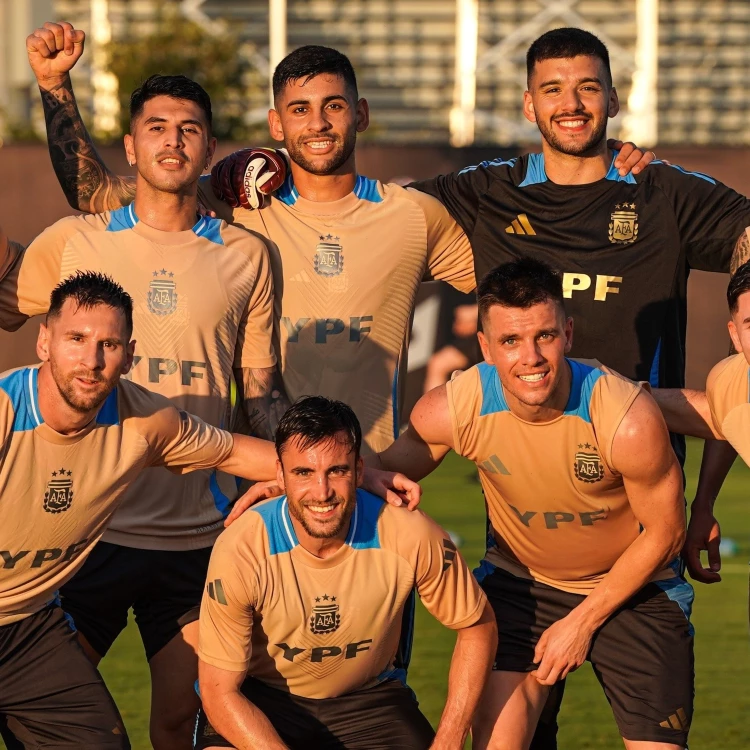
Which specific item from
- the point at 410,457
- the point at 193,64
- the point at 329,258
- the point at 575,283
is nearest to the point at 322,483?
the point at 410,457

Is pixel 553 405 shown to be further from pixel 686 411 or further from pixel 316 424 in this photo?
pixel 316 424

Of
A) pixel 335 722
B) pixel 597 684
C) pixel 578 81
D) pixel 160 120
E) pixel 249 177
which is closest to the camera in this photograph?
pixel 335 722

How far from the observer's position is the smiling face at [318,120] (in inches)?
253

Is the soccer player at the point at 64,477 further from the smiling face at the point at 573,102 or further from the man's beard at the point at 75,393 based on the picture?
the smiling face at the point at 573,102

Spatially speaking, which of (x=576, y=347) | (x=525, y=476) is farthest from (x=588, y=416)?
(x=576, y=347)

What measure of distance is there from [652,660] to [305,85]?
293 centimetres

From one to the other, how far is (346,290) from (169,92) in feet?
3.91

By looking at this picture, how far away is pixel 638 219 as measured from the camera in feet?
21.5

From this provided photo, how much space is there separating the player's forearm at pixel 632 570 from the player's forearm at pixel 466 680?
0.45 metres

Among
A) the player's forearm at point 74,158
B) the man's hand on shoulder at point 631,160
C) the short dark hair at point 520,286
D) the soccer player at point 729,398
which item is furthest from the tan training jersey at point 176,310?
the soccer player at point 729,398

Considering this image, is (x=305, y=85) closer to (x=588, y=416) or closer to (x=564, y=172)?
(x=564, y=172)

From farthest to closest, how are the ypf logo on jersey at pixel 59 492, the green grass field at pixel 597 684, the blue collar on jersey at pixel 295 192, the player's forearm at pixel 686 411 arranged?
1. the green grass field at pixel 597 684
2. the blue collar on jersey at pixel 295 192
3. the player's forearm at pixel 686 411
4. the ypf logo on jersey at pixel 59 492

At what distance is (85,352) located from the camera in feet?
17.9

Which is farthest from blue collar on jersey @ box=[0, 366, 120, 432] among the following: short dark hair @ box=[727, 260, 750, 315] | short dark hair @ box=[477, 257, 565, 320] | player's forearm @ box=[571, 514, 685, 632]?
short dark hair @ box=[727, 260, 750, 315]
